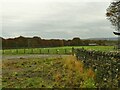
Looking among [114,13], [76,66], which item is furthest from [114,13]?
[76,66]

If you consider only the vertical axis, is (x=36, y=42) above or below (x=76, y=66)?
above

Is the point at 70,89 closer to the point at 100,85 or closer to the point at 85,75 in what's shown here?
the point at 100,85

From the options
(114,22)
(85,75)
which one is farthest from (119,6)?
(85,75)

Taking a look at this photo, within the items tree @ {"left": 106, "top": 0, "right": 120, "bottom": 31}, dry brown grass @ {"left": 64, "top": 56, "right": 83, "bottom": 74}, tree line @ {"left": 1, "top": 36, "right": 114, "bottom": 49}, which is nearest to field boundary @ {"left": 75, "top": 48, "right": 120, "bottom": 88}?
dry brown grass @ {"left": 64, "top": 56, "right": 83, "bottom": 74}

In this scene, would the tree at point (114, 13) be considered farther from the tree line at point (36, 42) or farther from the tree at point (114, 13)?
the tree line at point (36, 42)

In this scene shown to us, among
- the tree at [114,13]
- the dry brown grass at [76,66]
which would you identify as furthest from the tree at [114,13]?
the dry brown grass at [76,66]

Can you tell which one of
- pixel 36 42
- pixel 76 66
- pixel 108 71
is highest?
pixel 36 42

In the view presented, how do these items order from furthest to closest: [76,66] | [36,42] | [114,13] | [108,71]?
[36,42], [114,13], [76,66], [108,71]

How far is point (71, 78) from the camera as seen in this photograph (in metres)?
13.4

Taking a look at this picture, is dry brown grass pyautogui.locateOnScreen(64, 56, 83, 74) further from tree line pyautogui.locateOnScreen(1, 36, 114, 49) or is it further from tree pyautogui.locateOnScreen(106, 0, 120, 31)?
tree line pyautogui.locateOnScreen(1, 36, 114, 49)

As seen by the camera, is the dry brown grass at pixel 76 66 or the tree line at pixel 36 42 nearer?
the dry brown grass at pixel 76 66

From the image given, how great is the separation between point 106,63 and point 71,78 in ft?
8.19

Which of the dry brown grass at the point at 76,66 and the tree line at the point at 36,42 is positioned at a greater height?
the tree line at the point at 36,42

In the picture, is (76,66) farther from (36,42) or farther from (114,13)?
(36,42)
